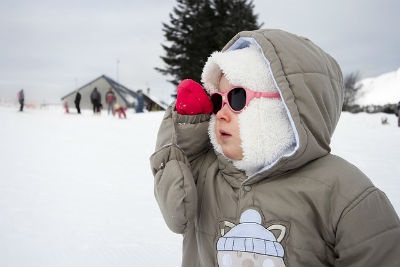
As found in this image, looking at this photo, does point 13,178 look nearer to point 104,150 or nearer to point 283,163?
point 104,150

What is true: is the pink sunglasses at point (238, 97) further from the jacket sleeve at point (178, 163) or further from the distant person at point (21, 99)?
the distant person at point (21, 99)

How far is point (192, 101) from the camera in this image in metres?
1.53

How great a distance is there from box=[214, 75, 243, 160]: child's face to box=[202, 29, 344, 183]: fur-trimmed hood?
0.10 metres

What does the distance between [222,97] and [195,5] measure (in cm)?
2637

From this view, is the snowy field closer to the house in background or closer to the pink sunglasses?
the pink sunglasses

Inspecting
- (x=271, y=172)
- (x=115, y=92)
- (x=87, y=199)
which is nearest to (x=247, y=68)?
(x=271, y=172)

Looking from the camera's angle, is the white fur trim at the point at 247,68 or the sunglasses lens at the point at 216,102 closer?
the white fur trim at the point at 247,68

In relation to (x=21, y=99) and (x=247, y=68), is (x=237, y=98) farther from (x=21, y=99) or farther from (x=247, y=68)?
(x=21, y=99)

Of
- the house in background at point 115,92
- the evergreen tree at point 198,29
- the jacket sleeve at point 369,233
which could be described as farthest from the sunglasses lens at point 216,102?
the house in background at point 115,92

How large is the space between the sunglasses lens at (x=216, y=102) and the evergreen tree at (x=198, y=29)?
21.9 metres

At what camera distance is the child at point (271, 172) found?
1176 millimetres

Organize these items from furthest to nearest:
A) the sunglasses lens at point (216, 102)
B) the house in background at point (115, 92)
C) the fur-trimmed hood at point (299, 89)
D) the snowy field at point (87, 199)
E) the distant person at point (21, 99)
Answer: the house in background at point (115, 92), the distant person at point (21, 99), the snowy field at point (87, 199), the sunglasses lens at point (216, 102), the fur-trimmed hood at point (299, 89)

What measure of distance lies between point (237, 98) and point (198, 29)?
24587 millimetres

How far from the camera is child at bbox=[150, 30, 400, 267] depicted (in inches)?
46.3
